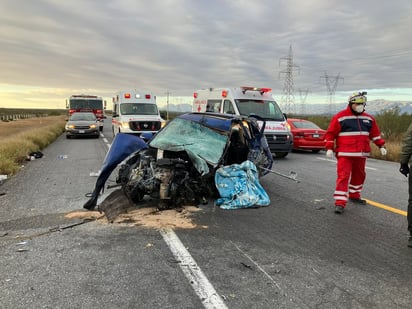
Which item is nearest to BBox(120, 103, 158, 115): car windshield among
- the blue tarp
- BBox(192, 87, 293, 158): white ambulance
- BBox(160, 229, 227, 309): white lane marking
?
BBox(192, 87, 293, 158): white ambulance

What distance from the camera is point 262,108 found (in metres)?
12.9

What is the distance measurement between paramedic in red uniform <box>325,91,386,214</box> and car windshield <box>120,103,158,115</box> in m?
13.5

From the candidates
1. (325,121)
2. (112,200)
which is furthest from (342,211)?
(325,121)

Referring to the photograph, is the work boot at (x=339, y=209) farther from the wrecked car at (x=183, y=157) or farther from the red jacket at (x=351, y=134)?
the wrecked car at (x=183, y=157)

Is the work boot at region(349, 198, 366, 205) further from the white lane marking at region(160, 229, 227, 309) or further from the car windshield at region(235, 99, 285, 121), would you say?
the car windshield at region(235, 99, 285, 121)

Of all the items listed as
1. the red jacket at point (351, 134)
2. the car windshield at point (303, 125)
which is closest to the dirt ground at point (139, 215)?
the red jacket at point (351, 134)

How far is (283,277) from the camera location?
340cm

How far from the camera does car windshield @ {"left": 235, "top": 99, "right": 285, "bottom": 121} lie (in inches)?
493

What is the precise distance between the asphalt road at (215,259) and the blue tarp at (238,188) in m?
0.19

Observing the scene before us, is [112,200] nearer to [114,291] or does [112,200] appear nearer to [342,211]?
[114,291]

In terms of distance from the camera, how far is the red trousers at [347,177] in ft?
18.7

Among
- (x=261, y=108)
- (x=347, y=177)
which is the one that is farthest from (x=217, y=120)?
(x=261, y=108)

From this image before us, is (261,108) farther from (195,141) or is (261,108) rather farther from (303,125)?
(195,141)

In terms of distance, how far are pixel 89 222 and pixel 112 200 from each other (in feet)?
2.70
